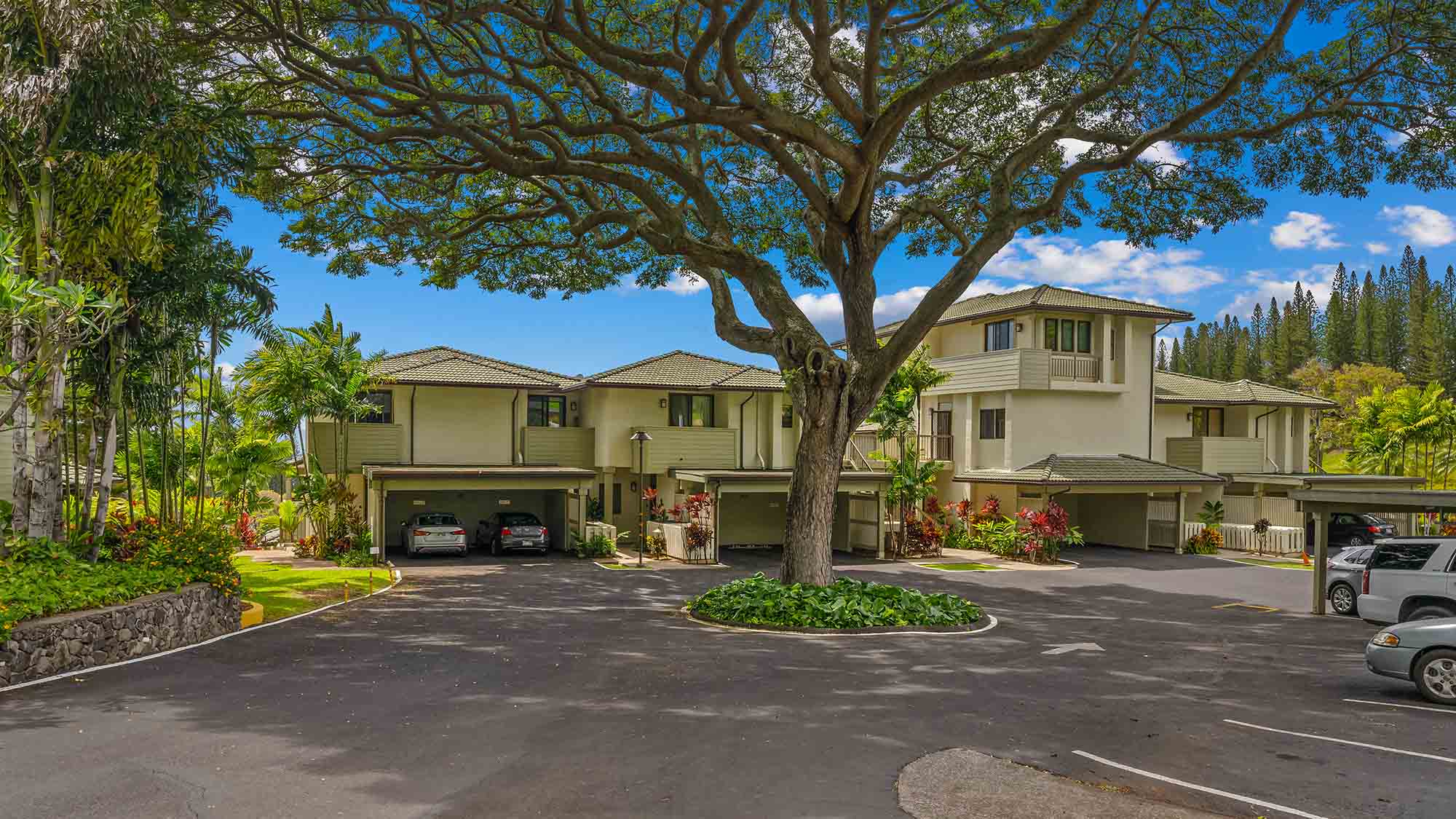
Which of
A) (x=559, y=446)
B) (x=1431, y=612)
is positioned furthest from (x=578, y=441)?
(x=1431, y=612)

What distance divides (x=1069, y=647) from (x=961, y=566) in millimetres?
13165

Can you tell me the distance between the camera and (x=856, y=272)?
1758 centimetres

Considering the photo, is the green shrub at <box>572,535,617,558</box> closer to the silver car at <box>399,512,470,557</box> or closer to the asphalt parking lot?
the silver car at <box>399,512,470,557</box>

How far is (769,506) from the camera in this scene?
3284 cm

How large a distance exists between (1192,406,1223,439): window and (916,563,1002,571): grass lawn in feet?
55.9

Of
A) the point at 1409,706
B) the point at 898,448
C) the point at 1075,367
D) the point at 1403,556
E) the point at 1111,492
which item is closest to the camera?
the point at 1409,706

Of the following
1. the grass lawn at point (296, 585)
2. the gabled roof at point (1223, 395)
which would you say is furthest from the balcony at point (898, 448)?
the grass lawn at point (296, 585)

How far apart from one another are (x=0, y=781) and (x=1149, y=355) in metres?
35.0

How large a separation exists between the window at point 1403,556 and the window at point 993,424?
56.4 feet

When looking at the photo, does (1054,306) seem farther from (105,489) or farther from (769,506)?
(105,489)

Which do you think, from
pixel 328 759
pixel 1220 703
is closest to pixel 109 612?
pixel 328 759

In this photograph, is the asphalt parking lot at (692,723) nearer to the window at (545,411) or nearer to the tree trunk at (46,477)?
the tree trunk at (46,477)

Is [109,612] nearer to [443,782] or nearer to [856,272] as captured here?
[443,782]

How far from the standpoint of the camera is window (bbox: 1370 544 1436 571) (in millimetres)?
14891
